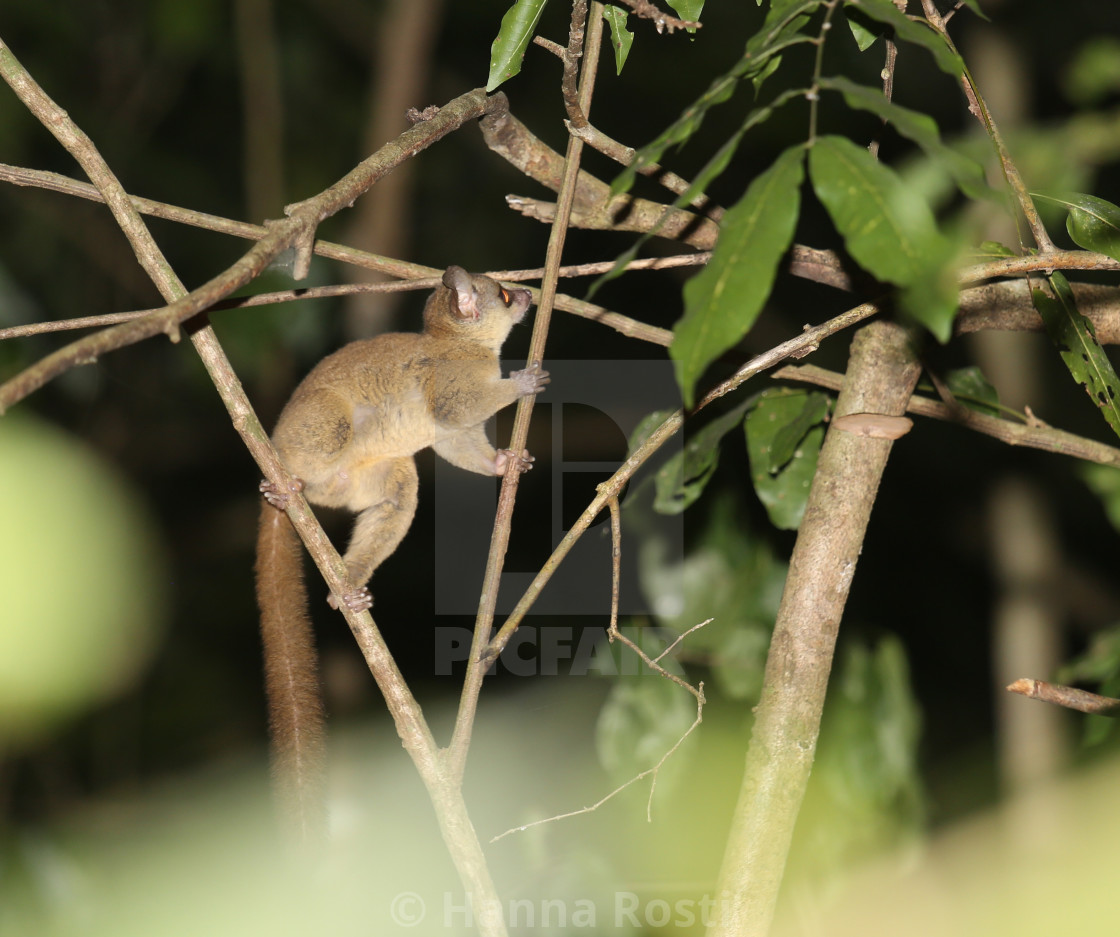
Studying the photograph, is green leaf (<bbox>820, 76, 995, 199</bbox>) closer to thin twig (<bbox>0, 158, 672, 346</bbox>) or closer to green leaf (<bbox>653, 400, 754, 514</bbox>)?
thin twig (<bbox>0, 158, 672, 346</bbox>)

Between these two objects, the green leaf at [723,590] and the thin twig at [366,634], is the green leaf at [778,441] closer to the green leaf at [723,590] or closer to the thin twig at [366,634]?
the green leaf at [723,590]

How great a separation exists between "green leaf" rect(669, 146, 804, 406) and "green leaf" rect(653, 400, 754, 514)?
1.33 m

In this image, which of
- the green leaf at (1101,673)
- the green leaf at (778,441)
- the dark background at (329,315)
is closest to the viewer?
the green leaf at (1101,673)

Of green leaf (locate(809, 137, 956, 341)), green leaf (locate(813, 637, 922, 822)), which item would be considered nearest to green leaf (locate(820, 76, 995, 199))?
green leaf (locate(809, 137, 956, 341))

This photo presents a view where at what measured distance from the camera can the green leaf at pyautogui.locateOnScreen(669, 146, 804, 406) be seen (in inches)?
37.3

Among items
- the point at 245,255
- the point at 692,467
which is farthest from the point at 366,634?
the point at 692,467

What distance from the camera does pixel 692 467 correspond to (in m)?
2.40

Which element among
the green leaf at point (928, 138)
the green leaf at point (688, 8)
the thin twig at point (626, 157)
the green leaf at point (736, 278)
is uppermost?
the green leaf at point (688, 8)

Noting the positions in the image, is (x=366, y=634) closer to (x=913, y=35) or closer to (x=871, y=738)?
(x=913, y=35)

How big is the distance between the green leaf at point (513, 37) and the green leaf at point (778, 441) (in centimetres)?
101

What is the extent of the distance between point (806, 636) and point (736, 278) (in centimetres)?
102

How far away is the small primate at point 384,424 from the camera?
274cm

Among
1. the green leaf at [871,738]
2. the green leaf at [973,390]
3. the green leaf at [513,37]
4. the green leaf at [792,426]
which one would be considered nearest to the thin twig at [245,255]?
the green leaf at [513,37]

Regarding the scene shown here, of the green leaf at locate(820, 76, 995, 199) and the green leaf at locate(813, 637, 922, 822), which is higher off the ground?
the green leaf at locate(820, 76, 995, 199)
